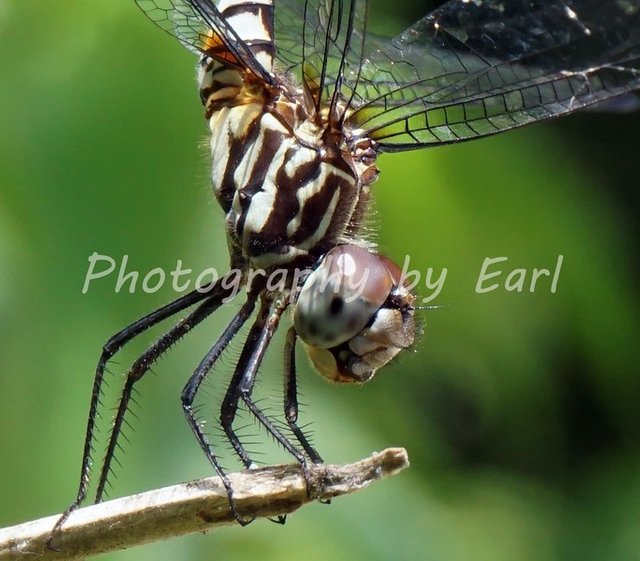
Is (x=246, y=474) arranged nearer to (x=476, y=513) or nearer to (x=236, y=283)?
(x=236, y=283)

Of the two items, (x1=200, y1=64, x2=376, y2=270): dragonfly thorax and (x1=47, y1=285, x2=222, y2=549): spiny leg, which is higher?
(x1=200, y1=64, x2=376, y2=270): dragonfly thorax

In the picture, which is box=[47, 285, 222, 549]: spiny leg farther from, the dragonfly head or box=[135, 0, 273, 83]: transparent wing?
box=[135, 0, 273, 83]: transparent wing

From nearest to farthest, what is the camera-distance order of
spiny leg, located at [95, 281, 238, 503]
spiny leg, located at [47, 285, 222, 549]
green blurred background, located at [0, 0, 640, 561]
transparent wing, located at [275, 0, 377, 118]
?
spiny leg, located at [47, 285, 222, 549] < spiny leg, located at [95, 281, 238, 503] < transparent wing, located at [275, 0, 377, 118] < green blurred background, located at [0, 0, 640, 561]

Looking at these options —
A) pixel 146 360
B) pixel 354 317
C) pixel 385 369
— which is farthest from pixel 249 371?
pixel 385 369

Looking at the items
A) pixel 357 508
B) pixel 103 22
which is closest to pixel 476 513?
pixel 357 508

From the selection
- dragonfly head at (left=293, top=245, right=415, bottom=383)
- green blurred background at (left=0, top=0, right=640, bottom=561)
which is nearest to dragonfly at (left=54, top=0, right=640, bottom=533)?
dragonfly head at (left=293, top=245, right=415, bottom=383)

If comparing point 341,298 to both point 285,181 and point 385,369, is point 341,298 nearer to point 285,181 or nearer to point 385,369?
point 285,181
